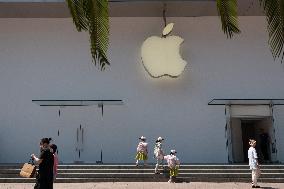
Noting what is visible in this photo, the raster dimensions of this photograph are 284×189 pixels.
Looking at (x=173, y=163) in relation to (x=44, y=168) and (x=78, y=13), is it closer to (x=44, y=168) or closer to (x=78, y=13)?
(x=44, y=168)

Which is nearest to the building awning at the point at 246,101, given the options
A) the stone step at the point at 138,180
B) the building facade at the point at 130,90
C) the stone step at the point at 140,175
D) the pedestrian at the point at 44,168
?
the building facade at the point at 130,90

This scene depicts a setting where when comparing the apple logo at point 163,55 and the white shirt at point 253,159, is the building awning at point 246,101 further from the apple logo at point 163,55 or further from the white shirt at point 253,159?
the white shirt at point 253,159

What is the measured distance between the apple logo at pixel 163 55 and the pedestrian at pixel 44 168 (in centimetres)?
1104

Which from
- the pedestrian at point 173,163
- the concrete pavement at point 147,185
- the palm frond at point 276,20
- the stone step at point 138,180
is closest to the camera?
the palm frond at point 276,20

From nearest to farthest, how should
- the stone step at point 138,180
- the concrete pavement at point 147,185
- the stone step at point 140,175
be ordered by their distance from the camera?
1. the concrete pavement at point 147,185
2. the stone step at point 138,180
3. the stone step at point 140,175

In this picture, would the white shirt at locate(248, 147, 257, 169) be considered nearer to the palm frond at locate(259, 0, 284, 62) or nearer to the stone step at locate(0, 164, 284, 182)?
the stone step at locate(0, 164, 284, 182)

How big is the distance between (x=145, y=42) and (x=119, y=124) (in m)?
4.27

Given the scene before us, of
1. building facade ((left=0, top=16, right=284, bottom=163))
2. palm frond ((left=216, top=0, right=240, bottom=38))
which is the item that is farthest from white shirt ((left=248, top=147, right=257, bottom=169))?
palm frond ((left=216, top=0, right=240, bottom=38))

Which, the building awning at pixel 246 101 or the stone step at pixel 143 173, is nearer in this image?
the stone step at pixel 143 173

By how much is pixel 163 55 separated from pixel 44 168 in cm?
1175

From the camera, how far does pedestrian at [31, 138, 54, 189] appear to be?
7953 mm

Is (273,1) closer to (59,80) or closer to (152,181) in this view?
(152,181)

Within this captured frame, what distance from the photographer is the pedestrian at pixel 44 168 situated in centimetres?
795

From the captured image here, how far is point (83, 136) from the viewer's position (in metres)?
18.5
